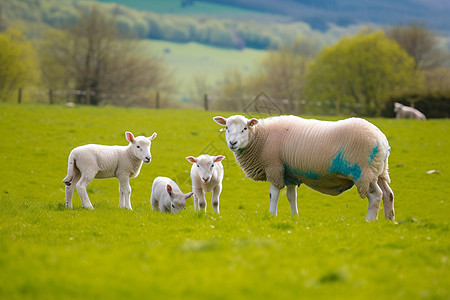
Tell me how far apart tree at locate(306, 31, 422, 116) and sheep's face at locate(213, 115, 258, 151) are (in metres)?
42.6

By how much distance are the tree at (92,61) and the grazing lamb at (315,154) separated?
43.3 metres

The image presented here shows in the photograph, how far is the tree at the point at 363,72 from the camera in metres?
53.1

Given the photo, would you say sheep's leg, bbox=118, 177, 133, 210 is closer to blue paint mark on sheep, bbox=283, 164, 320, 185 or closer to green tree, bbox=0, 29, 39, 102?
blue paint mark on sheep, bbox=283, 164, 320, 185

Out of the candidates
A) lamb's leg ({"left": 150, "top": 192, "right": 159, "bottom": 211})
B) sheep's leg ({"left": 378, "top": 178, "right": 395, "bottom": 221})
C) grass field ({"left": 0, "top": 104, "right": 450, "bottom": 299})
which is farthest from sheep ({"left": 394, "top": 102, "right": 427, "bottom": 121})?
lamb's leg ({"left": 150, "top": 192, "right": 159, "bottom": 211})

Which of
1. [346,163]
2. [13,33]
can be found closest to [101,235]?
[346,163]

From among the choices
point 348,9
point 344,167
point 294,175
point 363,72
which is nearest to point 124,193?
point 294,175

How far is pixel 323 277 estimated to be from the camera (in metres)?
5.52

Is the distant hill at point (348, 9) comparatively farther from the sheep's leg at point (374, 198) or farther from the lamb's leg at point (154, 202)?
the sheep's leg at point (374, 198)

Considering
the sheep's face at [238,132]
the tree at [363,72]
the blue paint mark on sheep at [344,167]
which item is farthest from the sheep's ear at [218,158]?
the tree at [363,72]

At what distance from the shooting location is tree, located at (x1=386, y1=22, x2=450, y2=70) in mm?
66875

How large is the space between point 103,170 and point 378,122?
79.4ft

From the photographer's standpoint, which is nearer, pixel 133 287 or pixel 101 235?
pixel 133 287

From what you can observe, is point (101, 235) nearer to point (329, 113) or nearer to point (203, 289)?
point (203, 289)

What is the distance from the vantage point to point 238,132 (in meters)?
11.1
